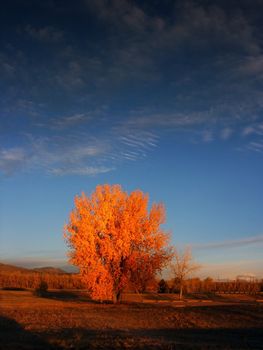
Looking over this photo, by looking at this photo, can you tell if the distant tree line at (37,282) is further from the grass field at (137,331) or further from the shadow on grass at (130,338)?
the shadow on grass at (130,338)

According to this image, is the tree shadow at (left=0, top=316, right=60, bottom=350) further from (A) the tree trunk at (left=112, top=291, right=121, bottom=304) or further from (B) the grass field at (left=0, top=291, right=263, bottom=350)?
(A) the tree trunk at (left=112, top=291, right=121, bottom=304)

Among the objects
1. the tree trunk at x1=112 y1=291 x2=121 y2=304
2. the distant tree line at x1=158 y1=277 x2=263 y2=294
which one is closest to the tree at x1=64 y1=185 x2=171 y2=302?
the tree trunk at x1=112 y1=291 x2=121 y2=304

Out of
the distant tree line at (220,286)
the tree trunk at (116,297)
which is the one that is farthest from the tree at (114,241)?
the distant tree line at (220,286)

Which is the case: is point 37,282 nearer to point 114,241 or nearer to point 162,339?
point 114,241

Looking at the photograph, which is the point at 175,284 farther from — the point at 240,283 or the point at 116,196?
the point at 116,196

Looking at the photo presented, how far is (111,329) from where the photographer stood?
23.4 meters

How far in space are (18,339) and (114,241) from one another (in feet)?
80.0

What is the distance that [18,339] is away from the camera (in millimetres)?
17672

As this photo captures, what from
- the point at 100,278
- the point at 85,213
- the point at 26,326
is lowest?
the point at 26,326

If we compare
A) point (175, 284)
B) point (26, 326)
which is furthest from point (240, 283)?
point (26, 326)

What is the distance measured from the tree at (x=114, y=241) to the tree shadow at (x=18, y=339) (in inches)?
692

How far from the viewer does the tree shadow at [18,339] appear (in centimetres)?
1535

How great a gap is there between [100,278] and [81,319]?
1380cm

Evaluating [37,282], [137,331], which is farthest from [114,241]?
[37,282]
